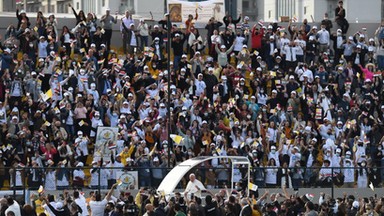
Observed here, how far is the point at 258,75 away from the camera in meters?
45.1

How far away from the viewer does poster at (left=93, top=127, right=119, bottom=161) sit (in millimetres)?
38844

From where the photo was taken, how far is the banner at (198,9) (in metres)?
47.6

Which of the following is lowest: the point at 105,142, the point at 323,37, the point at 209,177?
the point at 209,177

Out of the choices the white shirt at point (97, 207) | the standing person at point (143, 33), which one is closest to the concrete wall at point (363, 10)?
the standing person at point (143, 33)

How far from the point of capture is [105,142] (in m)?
39.0

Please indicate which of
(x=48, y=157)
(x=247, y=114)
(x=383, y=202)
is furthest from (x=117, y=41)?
(x=383, y=202)

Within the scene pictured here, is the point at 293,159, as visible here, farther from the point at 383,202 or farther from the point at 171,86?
the point at 383,202

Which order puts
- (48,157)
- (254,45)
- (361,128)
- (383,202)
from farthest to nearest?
(254,45), (361,128), (48,157), (383,202)

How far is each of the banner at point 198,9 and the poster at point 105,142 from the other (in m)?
9.39

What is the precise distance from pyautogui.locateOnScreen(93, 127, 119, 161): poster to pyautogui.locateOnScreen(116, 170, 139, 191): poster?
4.66ft

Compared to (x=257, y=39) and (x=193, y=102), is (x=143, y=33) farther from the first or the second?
(x=193, y=102)

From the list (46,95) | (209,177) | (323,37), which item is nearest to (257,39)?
(323,37)

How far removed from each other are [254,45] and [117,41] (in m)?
4.53

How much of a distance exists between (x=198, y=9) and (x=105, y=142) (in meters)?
10.1
